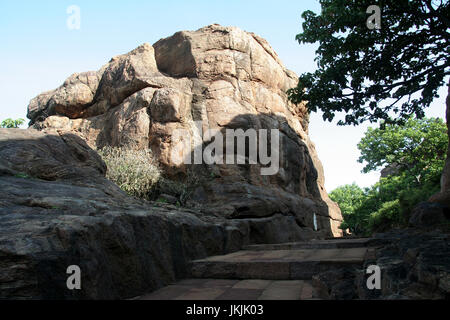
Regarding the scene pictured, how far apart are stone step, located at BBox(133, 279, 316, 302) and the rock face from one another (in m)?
5.67

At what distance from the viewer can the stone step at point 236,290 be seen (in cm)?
326

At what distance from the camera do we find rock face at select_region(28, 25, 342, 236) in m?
11.6

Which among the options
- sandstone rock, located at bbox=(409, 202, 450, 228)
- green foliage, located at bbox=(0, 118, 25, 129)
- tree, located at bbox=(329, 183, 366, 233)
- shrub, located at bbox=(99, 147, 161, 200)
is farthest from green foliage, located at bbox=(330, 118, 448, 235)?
green foliage, located at bbox=(0, 118, 25, 129)

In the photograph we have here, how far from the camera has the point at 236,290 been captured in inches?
143

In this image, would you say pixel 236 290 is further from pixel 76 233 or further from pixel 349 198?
pixel 349 198

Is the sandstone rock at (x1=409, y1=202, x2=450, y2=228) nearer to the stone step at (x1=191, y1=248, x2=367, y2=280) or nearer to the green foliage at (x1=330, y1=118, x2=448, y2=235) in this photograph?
the stone step at (x1=191, y1=248, x2=367, y2=280)
